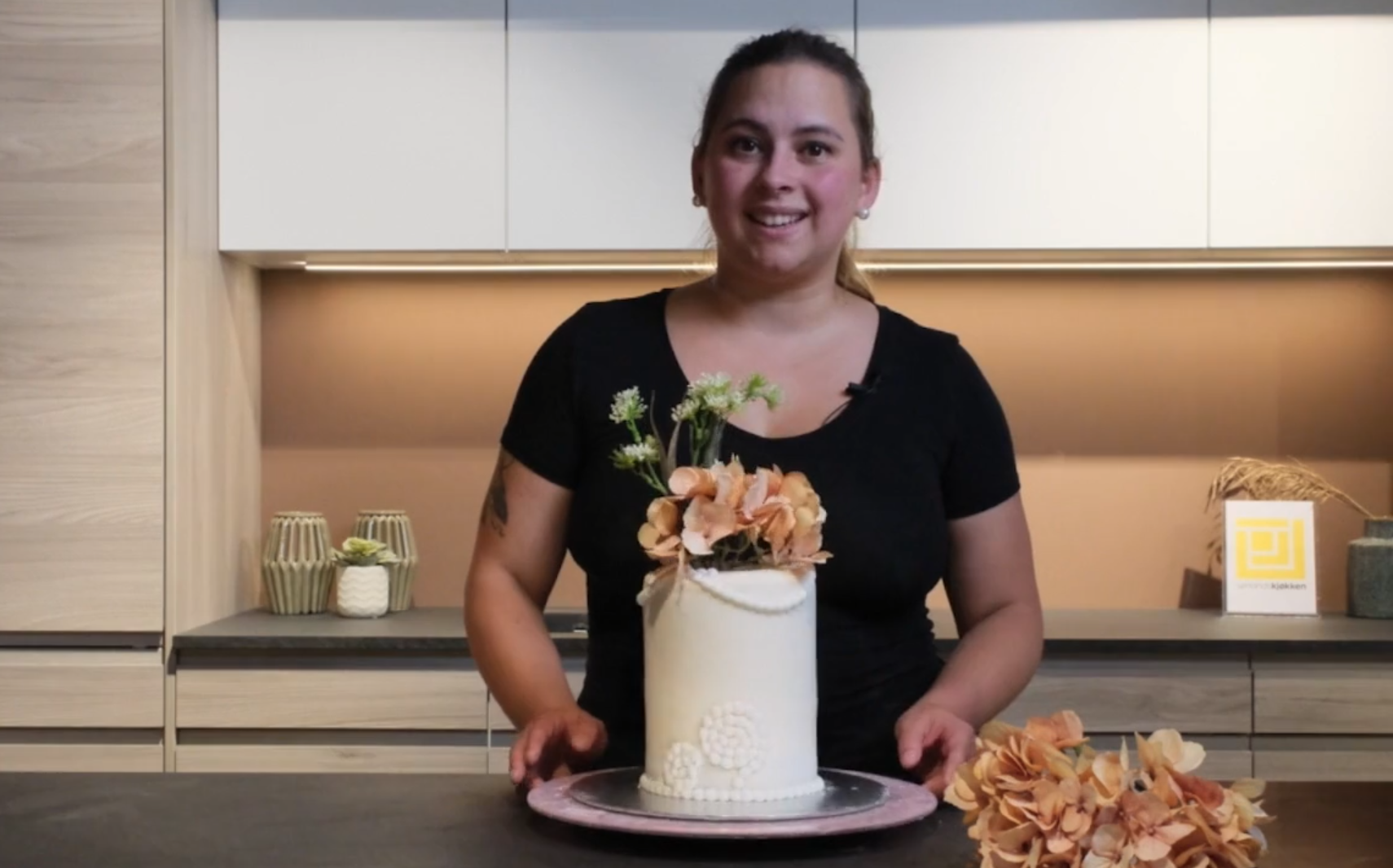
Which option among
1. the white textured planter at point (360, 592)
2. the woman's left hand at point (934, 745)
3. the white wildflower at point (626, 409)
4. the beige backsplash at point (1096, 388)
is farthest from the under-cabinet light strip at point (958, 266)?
the white wildflower at point (626, 409)

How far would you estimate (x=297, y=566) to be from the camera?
3043mm

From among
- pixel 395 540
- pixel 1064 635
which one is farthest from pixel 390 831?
pixel 395 540

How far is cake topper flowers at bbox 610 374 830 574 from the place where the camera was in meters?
1.07

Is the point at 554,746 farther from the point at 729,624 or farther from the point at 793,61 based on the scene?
the point at 793,61

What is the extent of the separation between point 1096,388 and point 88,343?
1.84 meters

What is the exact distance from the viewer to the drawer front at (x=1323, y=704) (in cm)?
270

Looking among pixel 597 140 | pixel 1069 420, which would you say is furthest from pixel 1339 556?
pixel 597 140

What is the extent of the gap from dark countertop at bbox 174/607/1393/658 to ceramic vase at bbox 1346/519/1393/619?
0.12 feet

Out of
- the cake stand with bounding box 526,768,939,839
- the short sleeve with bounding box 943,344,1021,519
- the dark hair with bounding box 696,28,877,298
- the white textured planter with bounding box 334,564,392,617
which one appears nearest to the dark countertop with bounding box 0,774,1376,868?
the cake stand with bounding box 526,768,939,839

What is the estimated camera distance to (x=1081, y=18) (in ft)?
9.48

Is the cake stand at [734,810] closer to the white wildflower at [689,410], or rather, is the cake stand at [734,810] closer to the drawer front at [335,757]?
the white wildflower at [689,410]

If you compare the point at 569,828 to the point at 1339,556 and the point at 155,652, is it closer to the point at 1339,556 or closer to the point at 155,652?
the point at 155,652

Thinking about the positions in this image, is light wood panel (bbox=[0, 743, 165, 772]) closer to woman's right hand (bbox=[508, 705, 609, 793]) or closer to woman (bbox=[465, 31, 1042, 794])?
woman (bbox=[465, 31, 1042, 794])

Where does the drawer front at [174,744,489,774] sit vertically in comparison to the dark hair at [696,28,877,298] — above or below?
below
